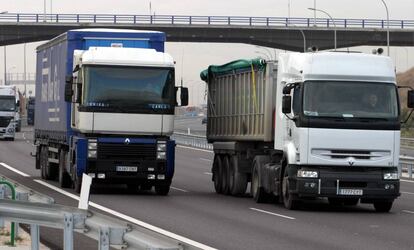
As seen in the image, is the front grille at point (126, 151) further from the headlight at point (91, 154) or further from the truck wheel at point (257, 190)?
the truck wheel at point (257, 190)

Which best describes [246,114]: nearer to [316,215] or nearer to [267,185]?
[267,185]

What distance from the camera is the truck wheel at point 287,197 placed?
2095 centimetres

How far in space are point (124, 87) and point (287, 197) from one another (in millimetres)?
5125

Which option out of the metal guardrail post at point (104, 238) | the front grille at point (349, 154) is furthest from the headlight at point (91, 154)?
the metal guardrail post at point (104, 238)

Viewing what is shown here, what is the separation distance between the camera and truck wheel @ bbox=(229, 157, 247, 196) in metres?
25.4

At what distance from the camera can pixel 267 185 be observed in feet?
73.3

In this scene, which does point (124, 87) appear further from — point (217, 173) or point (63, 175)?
point (217, 173)

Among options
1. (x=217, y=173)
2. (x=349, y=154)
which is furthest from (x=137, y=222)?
(x=217, y=173)

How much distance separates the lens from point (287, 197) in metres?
21.2

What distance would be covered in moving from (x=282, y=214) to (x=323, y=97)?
251 cm

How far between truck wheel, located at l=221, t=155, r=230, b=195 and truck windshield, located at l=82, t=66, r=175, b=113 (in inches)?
126

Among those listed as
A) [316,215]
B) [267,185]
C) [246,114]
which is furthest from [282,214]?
[246,114]

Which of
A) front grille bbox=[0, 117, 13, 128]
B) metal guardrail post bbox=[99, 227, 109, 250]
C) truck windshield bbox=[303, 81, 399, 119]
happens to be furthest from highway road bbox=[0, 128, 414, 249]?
front grille bbox=[0, 117, 13, 128]

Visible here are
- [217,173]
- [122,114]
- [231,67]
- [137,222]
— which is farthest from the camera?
[217,173]
